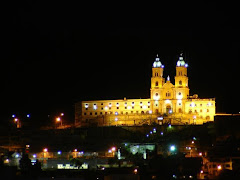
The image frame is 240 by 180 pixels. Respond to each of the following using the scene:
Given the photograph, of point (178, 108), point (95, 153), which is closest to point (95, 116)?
point (178, 108)

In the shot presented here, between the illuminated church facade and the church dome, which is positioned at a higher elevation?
the church dome

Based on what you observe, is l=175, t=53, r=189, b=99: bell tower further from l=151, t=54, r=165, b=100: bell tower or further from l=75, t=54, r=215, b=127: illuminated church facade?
l=151, t=54, r=165, b=100: bell tower

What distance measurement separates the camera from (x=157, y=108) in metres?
66.6

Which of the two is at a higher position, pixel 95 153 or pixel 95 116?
pixel 95 116

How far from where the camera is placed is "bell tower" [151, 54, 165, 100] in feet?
221

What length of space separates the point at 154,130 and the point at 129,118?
7.94 m

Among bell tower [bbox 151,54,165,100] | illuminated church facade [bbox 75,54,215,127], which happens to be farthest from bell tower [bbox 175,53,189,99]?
bell tower [bbox 151,54,165,100]

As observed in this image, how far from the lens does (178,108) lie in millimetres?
65750

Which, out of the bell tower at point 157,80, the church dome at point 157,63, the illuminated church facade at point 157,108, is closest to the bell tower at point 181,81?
the illuminated church facade at point 157,108

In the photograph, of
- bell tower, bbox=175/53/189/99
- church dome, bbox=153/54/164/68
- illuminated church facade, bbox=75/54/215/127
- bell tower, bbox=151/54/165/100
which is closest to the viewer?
illuminated church facade, bbox=75/54/215/127

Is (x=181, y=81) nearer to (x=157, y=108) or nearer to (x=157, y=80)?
(x=157, y=80)

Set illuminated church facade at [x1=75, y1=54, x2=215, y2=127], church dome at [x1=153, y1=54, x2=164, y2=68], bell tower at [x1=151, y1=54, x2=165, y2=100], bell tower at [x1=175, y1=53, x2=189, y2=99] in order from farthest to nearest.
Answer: church dome at [x1=153, y1=54, x2=164, y2=68] < bell tower at [x1=151, y1=54, x2=165, y2=100] < bell tower at [x1=175, y1=53, x2=189, y2=99] < illuminated church facade at [x1=75, y1=54, x2=215, y2=127]

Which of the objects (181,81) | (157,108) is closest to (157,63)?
(181,81)

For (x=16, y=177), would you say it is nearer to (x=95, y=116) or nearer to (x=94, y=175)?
(x=94, y=175)
